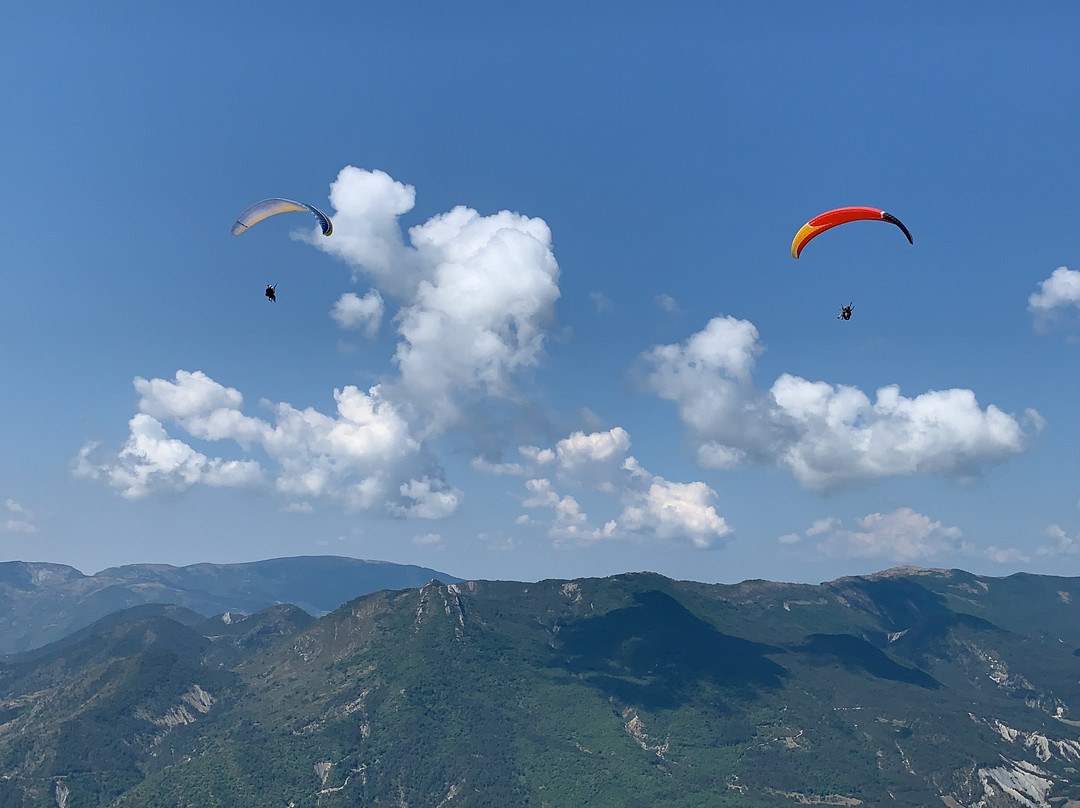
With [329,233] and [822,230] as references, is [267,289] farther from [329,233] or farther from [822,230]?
[822,230]

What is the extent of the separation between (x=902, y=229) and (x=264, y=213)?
121m

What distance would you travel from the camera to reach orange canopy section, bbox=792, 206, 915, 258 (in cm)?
15354

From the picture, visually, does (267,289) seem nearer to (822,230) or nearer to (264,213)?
(264,213)

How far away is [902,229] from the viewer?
488ft

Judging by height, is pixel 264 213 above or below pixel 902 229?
above

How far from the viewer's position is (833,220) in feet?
538

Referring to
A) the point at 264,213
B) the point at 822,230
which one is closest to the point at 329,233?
the point at 264,213

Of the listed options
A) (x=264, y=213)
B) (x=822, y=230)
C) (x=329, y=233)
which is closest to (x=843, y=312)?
(x=822, y=230)

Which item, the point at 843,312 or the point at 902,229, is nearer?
the point at 902,229

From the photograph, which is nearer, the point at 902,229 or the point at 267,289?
the point at 902,229

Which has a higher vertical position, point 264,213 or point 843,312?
point 264,213

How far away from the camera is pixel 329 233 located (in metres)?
165

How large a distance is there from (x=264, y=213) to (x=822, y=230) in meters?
112

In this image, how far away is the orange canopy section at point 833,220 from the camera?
504 ft
